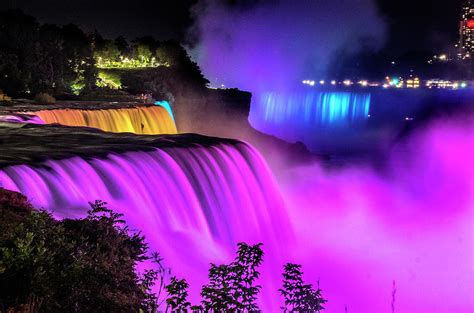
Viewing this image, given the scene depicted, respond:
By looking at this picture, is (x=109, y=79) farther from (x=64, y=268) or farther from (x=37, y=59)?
(x=64, y=268)

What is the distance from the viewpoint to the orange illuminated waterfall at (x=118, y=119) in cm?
2448

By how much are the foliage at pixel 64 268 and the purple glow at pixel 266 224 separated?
2628 millimetres

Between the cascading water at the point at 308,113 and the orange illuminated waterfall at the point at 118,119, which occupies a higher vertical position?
the cascading water at the point at 308,113

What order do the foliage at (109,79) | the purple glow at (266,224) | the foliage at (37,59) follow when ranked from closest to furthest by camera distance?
the purple glow at (266,224), the foliage at (37,59), the foliage at (109,79)

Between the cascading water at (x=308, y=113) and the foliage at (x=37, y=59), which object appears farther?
the cascading water at (x=308, y=113)

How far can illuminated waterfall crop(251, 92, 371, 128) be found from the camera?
8575 centimetres

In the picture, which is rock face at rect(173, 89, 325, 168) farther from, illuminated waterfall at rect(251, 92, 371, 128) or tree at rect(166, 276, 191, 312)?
tree at rect(166, 276, 191, 312)

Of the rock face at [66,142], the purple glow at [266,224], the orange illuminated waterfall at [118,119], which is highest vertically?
the orange illuminated waterfall at [118,119]

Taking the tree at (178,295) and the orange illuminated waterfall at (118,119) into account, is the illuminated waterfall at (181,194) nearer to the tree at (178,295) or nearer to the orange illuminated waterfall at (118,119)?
the tree at (178,295)

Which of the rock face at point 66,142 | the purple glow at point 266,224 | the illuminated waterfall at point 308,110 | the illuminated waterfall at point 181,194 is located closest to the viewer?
the illuminated waterfall at point 181,194

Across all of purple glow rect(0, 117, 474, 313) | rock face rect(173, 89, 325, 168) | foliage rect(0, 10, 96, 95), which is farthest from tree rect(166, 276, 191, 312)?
rock face rect(173, 89, 325, 168)

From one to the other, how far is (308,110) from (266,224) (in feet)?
243

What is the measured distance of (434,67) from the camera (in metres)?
169

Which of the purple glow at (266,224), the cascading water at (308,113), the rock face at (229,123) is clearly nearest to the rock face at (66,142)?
the purple glow at (266,224)
